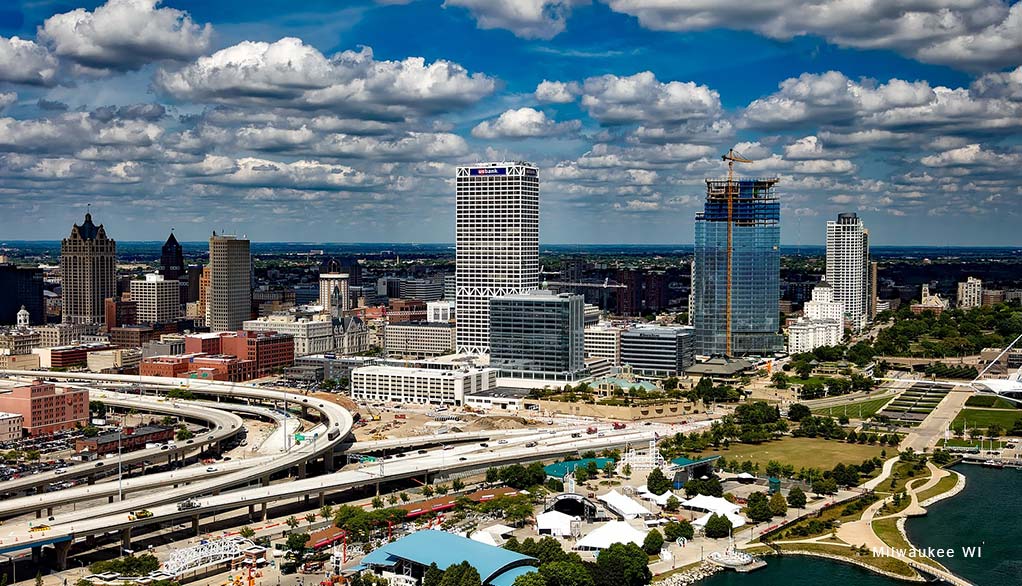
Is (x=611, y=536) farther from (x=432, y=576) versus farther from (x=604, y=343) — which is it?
(x=604, y=343)

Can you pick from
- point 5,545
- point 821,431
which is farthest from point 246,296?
point 5,545

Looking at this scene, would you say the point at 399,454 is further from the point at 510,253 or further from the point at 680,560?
the point at 510,253

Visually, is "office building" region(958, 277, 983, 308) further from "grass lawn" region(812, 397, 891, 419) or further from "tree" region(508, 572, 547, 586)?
"tree" region(508, 572, 547, 586)

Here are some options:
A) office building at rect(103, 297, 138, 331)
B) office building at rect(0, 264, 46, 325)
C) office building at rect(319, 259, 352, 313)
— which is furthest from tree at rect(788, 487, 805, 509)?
office building at rect(0, 264, 46, 325)

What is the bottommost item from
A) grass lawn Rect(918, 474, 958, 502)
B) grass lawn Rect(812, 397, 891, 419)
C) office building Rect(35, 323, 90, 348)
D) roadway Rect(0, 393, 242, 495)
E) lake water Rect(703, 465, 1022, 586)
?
lake water Rect(703, 465, 1022, 586)

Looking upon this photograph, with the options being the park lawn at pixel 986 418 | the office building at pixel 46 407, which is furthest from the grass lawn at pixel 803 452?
the office building at pixel 46 407

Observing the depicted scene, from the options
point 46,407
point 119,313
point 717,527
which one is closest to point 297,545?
point 717,527
